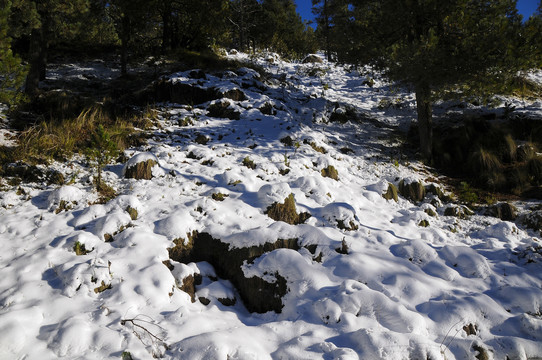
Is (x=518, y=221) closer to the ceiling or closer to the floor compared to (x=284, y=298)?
closer to the ceiling

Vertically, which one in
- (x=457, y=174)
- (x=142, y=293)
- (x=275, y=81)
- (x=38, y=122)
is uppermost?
(x=275, y=81)

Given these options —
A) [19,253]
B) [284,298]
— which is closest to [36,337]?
[19,253]

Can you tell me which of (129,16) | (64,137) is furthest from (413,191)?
(129,16)

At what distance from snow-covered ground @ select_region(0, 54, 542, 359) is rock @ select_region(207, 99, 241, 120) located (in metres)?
2.30

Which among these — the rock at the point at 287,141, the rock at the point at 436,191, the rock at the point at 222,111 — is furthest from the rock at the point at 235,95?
the rock at the point at 436,191

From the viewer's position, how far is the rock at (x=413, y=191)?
6.17 metres

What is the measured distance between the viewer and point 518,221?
5.36 meters

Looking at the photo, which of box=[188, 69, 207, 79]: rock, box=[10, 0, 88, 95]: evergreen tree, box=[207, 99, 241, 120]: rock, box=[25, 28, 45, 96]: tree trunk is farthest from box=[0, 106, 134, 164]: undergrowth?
box=[188, 69, 207, 79]: rock

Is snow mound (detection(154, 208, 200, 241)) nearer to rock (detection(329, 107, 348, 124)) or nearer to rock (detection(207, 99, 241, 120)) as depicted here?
rock (detection(207, 99, 241, 120))

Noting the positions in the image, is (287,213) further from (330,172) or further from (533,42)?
(533,42)

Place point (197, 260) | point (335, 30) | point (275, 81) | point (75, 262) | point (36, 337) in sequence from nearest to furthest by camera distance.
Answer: point (36, 337), point (75, 262), point (197, 260), point (335, 30), point (275, 81)

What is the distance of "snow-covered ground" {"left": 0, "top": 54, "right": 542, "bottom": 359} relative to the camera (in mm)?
2441

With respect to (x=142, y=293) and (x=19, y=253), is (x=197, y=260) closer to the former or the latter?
(x=142, y=293)

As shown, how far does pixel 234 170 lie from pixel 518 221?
5.77 metres
